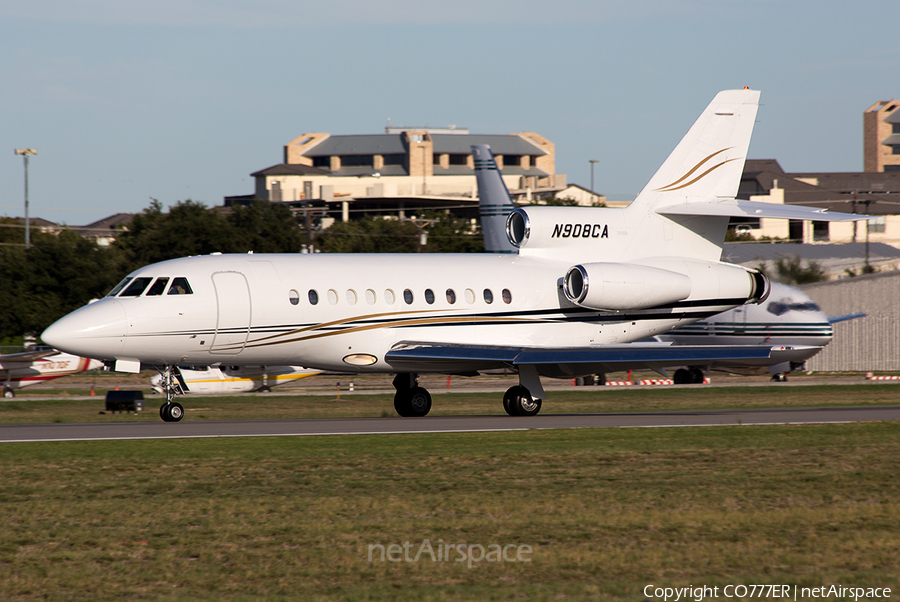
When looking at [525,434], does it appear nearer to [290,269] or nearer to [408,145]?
[290,269]

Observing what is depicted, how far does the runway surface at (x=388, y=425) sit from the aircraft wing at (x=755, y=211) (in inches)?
181

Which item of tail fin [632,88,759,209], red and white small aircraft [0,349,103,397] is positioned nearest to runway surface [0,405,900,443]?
tail fin [632,88,759,209]

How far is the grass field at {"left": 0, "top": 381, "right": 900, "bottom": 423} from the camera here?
2934 centimetres

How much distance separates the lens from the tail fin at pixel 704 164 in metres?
27.9

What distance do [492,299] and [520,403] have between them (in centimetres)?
263

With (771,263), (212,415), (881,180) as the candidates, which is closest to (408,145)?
(881,180)

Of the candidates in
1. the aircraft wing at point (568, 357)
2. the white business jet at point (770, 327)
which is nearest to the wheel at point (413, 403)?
the aircraft wing at point (568, 357)

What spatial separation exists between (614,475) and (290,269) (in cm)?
1179

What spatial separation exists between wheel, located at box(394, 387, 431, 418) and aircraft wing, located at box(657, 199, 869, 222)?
8.01 metres

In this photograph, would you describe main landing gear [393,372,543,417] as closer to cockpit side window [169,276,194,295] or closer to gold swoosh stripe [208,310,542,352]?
gold swoosh stripe [208,310,542,352]

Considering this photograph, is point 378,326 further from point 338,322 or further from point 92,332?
point 92,332

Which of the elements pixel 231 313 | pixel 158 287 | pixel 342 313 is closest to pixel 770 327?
pixel 342 313

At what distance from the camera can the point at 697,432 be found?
19.6 meters

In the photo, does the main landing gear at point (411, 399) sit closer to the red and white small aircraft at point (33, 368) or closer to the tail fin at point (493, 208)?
the tail fin at point (493, 208)
